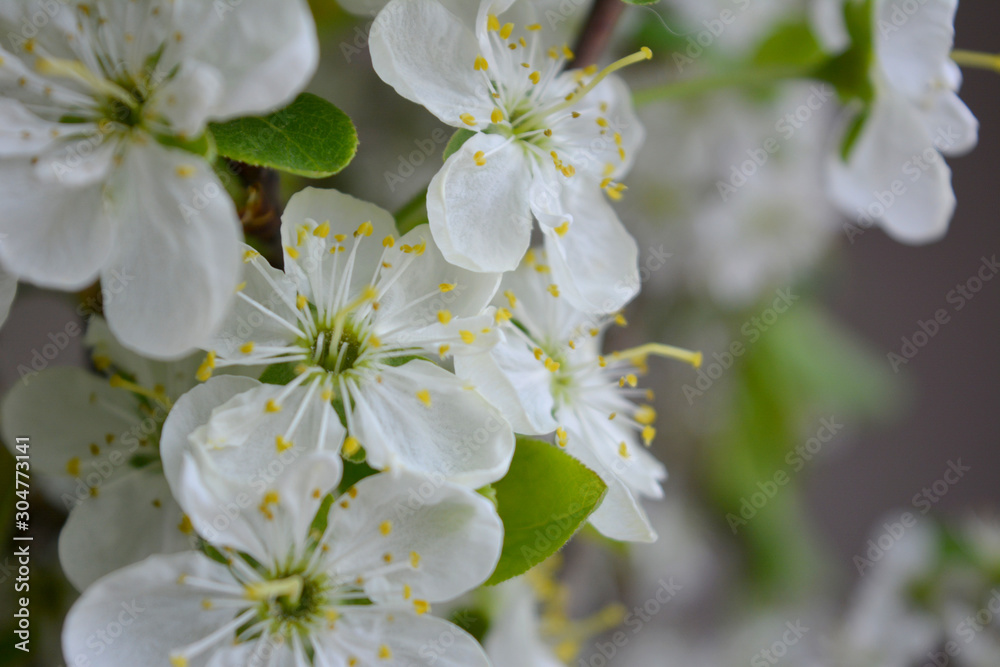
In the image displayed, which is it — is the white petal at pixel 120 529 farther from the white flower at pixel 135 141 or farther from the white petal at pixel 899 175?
the white petal at pixel 899 175

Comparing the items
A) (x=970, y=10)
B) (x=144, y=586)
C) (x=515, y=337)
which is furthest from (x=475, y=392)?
(x=970, y=10)

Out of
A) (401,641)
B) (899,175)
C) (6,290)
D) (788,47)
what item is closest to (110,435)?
(6,290)

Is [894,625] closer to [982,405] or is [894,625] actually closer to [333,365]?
[333,365]

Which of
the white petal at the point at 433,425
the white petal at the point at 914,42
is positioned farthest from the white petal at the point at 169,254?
the white petal at the point at 914,42

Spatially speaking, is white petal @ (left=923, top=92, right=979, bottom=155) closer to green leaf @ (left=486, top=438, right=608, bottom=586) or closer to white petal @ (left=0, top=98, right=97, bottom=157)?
green leaf @ (left=486, top=438, right=608, bottom=586)

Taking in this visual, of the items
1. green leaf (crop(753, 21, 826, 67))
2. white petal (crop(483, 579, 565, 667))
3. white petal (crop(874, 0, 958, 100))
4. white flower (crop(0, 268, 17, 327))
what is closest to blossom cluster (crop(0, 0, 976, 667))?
white flower (crop(0, 268, 17, 327))

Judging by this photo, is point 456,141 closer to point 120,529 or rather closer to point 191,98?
point 191,98
